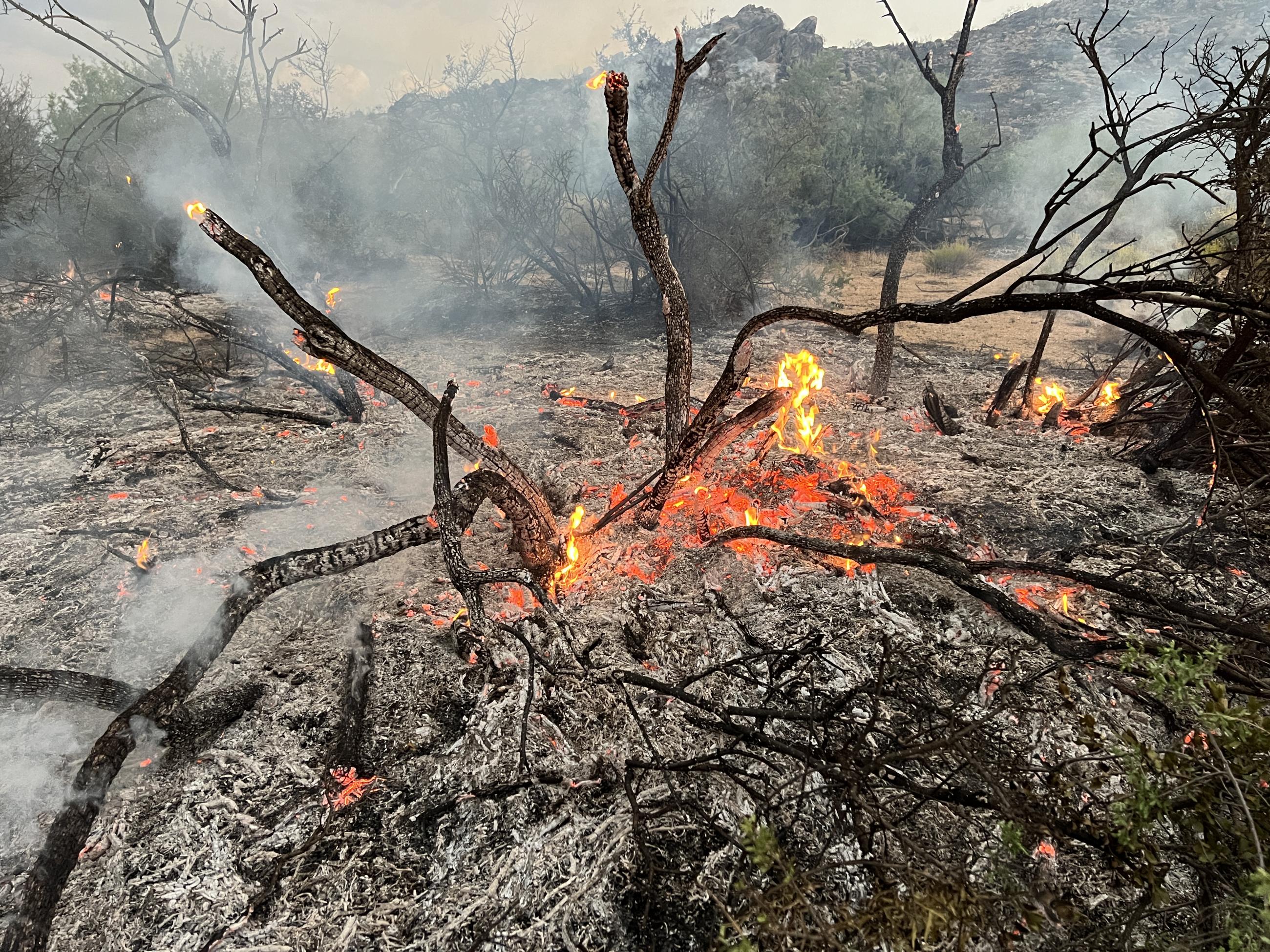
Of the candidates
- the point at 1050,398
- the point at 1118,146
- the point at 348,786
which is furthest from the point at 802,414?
the point at 348,786

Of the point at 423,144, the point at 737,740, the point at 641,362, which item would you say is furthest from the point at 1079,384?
the point at 423,144

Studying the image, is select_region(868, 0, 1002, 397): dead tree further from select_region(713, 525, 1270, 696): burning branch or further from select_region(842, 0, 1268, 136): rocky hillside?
select_region(842, 0, 1268, 136): rocky hillside

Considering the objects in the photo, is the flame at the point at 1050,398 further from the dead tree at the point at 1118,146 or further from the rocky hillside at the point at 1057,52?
the rocky hillside at the point at 1057,52

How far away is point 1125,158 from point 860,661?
5475 mm

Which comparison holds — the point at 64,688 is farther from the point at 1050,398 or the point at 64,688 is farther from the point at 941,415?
the point at 1050,398

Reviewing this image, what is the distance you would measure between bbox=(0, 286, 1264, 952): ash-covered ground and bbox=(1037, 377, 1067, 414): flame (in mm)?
444

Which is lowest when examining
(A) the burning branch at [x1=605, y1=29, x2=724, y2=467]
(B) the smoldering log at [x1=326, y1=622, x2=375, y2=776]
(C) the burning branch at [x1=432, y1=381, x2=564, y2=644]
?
(B) the smoldering log at [x1=326, y1=622, x2=375, y2=776]

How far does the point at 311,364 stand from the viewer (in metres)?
8.23

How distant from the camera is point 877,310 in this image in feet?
9.41

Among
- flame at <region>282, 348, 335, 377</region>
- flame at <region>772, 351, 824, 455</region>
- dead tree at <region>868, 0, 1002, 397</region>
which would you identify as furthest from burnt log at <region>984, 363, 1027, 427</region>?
flame at <region>282, 348, 335, 377</region>

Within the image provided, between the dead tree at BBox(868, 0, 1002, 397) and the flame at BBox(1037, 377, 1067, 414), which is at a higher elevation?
the dead tree at BBox(868, 0, 1002, 397)

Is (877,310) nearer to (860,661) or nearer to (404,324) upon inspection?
(860,661)

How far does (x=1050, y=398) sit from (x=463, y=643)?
7335 mm

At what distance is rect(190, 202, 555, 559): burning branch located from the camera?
2.52 metres
